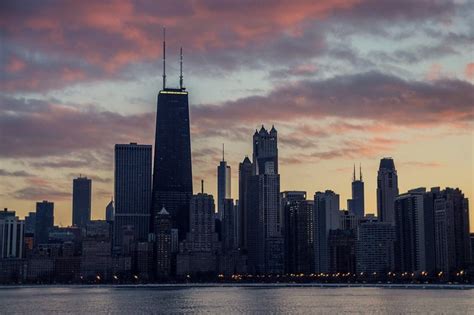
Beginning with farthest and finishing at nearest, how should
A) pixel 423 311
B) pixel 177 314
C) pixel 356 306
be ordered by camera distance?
pixel 356 306 < pixel 423 311 < pixel 177 314

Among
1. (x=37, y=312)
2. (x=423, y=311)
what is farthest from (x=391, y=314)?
(x=37, y=312)

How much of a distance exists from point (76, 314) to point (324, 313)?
40.6 m

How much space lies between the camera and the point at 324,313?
137500 millimetres

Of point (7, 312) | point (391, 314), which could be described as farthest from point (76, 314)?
point (391, 314)

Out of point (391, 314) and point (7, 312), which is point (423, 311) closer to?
point (391, 314)

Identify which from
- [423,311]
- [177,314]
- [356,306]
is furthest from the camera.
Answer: [356,306]

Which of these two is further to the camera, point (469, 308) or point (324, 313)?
point (469, 308)

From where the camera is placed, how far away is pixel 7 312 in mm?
143500

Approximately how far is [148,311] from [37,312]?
20.6 metres

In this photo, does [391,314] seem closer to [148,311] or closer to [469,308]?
[469,308]

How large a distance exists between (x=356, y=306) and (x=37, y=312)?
2321 inches

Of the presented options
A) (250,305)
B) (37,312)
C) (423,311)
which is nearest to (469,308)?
(423,311)

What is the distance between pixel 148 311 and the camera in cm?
13888

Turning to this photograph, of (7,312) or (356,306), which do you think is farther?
(356,306)
